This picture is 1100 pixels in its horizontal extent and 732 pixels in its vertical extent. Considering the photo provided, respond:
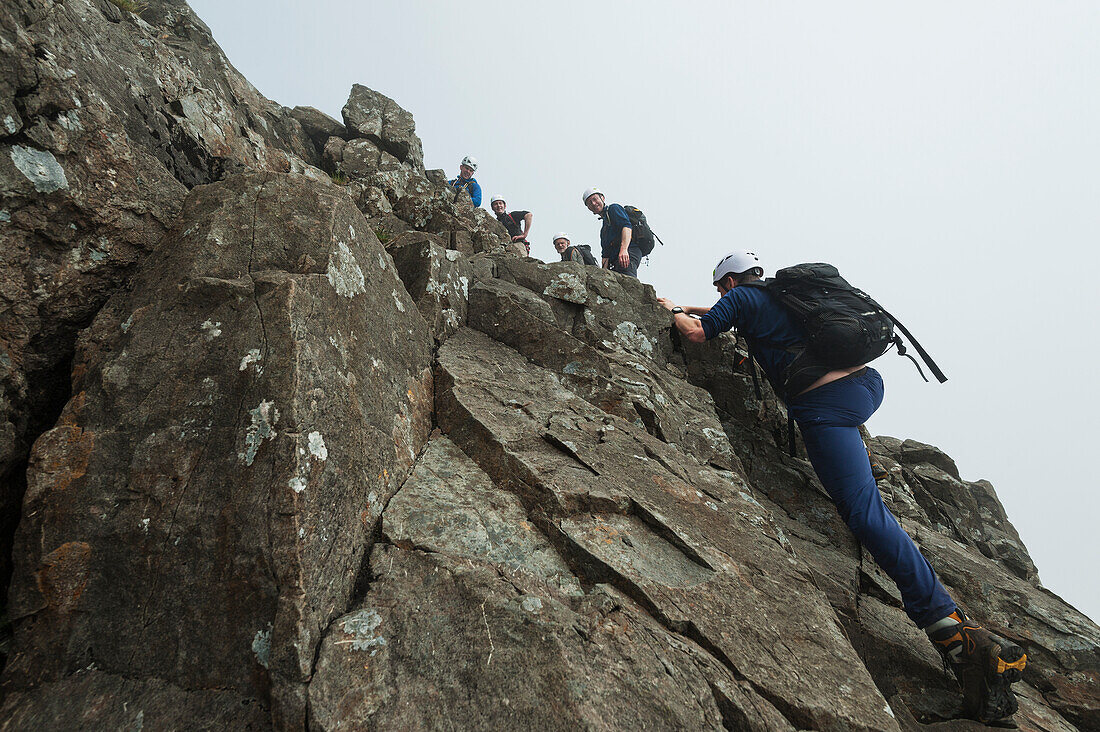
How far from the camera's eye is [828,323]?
6.38 m

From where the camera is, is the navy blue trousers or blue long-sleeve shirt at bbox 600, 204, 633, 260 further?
blue long-sleeve shirt at bbox 600, 204, 633, 260

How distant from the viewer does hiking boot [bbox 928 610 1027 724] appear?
4.98 m

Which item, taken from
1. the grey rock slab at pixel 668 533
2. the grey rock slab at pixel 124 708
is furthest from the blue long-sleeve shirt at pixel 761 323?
the grey rock slab at pixel 124 708

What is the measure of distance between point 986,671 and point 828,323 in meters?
4.05

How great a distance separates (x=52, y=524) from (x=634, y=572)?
463 cm

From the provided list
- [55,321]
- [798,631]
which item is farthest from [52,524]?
[798,631]

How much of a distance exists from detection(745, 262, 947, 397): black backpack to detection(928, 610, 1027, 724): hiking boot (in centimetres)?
316

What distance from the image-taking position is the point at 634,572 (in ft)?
14.8

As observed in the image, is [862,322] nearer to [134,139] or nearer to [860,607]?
[860,607]

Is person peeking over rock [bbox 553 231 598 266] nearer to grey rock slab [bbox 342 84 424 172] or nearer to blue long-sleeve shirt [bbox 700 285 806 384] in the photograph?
grey rock slab [bbox 342 84 424 172]

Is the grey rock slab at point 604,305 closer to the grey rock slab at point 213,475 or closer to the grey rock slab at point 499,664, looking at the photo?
the grey rock slab at point 213,475

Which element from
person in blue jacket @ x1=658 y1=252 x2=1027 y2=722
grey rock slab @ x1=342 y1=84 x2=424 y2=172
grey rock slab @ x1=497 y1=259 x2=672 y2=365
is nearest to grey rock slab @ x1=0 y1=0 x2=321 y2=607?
grey rock slab @ x1=497 y1=259 x2=672 y2=365

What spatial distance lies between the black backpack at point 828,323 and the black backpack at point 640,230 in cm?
907

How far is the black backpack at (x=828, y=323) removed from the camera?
6336mm
